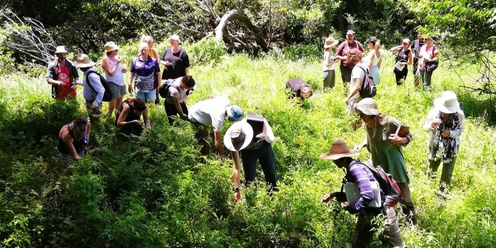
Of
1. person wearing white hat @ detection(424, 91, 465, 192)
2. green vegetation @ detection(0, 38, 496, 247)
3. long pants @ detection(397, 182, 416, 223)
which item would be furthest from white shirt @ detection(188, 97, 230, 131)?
person wearing white hat @ detection(424, 91, 465, 192)

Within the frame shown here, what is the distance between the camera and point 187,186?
5.02 meters

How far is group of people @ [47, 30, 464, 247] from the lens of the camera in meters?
4.45

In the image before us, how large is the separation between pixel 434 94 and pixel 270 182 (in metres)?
5.99

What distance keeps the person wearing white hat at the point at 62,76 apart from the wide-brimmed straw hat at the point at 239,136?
356 cm

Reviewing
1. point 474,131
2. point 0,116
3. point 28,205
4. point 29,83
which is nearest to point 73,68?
point 0,116

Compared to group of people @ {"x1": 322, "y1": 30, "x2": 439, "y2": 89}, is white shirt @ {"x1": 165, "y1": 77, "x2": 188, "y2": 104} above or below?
above

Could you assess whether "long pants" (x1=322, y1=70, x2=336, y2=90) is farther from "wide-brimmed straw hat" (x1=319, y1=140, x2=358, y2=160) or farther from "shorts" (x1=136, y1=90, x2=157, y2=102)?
"wide-brimmed straw hat" (x1=319, y1=140, x2=358, y2=160)

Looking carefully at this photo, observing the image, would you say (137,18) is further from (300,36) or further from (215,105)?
(215,105)

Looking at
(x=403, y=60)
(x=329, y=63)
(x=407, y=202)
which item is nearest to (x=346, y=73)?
(x=329, y=63)

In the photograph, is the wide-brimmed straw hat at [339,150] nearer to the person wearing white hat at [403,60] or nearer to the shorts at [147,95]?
the shorts at [147,95]

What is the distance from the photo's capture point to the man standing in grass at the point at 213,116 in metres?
5.80

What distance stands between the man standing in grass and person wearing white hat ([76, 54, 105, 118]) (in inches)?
62.3

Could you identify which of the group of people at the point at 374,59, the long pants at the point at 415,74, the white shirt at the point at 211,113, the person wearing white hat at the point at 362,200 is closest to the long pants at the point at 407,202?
the person wearing white hat at the point at 362,200

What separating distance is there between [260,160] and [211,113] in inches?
37.4
